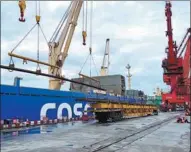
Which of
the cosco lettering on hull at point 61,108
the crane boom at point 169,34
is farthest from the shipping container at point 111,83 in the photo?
the crane boom at point 169,34

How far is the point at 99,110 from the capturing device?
957 inches

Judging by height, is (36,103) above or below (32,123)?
above

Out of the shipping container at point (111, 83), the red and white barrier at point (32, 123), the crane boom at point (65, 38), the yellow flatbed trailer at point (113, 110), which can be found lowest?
the red and white barrier at point (32, 123)

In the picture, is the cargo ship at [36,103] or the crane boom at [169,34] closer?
the cargo ship at [36,103]

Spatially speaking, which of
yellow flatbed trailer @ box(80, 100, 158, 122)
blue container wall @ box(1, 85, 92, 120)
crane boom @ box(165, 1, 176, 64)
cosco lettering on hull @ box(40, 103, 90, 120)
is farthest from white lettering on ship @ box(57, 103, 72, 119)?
crane boom @ box(165, 1, 176, 64)

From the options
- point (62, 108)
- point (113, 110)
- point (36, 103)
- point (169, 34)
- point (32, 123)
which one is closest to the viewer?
point (32, 123)

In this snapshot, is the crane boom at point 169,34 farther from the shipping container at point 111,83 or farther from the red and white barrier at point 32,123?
the red and white barrier at point 32,123

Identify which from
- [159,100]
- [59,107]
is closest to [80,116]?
[59,107]

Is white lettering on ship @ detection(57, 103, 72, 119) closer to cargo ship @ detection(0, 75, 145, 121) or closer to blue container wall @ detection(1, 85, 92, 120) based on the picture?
cargo ship @ detection(0, 75, 145, 121)

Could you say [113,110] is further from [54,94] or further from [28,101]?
[28,101]

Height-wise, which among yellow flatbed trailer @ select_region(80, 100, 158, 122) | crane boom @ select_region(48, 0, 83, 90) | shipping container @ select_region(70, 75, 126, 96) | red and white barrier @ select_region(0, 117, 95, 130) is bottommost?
red and white barrier @ select_region(0, 117, 95, 130)

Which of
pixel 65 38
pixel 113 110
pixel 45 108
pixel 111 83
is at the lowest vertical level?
pixel 113 110

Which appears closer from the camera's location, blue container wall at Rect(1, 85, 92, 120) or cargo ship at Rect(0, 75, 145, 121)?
blue container wall at Rect(1, 85, 92, 120)

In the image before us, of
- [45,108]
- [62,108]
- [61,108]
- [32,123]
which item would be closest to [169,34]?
[62,108]
